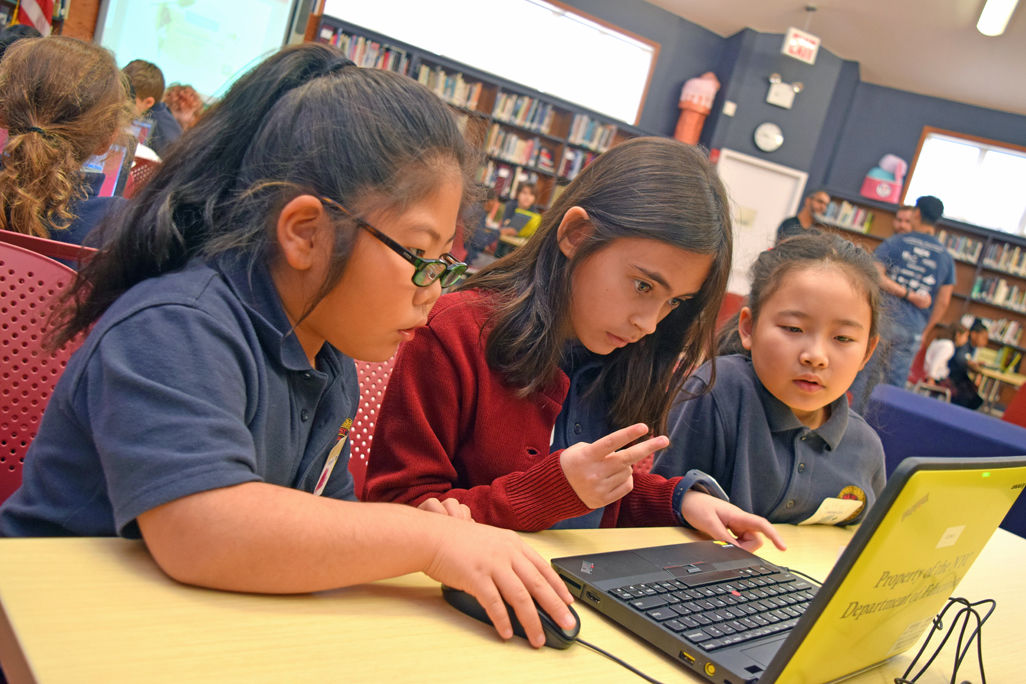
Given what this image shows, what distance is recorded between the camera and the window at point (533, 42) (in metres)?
6.80

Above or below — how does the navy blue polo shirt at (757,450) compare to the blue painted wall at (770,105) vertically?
below

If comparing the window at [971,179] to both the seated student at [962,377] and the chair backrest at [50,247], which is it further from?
the chair backrest at [50,247]

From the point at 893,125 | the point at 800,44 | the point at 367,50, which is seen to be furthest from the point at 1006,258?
the point at 367,50

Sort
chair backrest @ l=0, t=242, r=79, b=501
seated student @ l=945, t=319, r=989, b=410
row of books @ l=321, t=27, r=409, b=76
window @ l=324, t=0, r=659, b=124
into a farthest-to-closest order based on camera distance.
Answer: seated student @ l=945, t=319, r=989, b=410 < window @ l=324, t=0, r=659, b=124 < row of books @ l=321, t=27, r=409, b=76 < chair backrest @ l=0, t=242, r=79, b=501

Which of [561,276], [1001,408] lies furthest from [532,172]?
[561,276]

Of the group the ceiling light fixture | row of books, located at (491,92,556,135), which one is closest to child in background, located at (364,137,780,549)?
the ceiling light fixture

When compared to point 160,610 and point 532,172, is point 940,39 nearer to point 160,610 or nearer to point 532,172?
point 532,172

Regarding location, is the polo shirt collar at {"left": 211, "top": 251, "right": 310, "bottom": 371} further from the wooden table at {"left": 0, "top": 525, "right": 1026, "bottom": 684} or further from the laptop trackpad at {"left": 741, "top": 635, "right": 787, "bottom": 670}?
the laptop trackpad at {"left": 741, "top": 635, "right": 787, "bottom": 670}

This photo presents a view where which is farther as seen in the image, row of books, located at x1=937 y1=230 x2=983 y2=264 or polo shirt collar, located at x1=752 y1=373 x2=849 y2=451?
row of books, located at x1=937 y1=230 x2=983 y2=264

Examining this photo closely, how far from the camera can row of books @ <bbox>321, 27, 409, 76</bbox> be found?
640cm

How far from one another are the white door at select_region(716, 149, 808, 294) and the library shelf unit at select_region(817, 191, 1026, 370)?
42 cm

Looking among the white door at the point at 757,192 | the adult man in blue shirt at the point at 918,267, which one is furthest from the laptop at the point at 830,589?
the white door at the point at 757,192

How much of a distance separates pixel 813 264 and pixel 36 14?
429 centimetres

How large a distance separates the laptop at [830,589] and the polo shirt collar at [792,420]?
58cm
